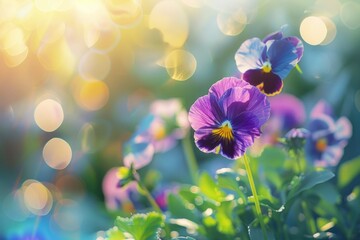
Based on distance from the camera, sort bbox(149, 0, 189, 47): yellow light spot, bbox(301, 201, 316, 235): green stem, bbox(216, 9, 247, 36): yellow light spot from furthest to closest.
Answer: bbox(149, 0, 189, 47): yellow light spot, bbox(216, 9, 247, 36): yellow light spot, bbox(301, 201, 316, 235): green stem

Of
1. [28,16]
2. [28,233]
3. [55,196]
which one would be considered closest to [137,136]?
[28,233]

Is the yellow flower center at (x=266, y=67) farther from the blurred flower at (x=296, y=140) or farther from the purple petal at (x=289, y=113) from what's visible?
the purple petal at (x=289, y=113)

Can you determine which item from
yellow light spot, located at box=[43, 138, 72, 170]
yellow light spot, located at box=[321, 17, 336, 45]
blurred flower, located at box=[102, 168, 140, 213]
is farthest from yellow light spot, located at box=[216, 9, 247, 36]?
blurred flower, located at box=[102, 168, 140, 213]

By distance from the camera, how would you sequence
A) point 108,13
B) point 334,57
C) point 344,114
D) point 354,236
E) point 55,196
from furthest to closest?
point 108,13, point 334,57, point 55,196, point 344,114, point 354,236

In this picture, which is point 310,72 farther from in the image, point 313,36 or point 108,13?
point 108,13

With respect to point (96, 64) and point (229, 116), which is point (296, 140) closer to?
point (229, 116)

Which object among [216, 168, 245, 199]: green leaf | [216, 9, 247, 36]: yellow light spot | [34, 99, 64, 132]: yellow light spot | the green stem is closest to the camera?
[216, 168, 245, 199]: green leaf

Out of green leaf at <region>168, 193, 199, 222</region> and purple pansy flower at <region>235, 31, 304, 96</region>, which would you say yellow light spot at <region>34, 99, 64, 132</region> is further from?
purple pansy flower at <region>235, 31, 304, 96</region>

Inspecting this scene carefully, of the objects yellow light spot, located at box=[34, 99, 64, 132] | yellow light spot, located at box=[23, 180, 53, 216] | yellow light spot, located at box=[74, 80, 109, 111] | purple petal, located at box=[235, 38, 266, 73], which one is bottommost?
purple petal, located at box=[235, 38, 266, 73]
